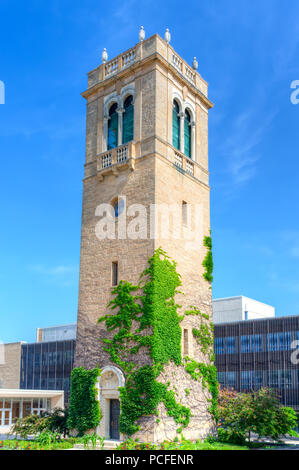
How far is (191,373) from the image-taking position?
2742cm

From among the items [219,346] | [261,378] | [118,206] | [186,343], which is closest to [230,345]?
[219,346]

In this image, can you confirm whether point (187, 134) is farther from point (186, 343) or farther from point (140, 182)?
point (186, 343)

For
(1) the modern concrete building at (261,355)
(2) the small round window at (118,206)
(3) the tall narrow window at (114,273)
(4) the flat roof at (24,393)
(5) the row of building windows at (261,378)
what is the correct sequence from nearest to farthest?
(3) the tall narrow window at (114,273), (2) the small round window at (118,206), (4) the flat roof at (24,393), (5) the row of building windows at (261,378), (1) the modern concrete building at (261,355)

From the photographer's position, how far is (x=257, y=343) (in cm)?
5462

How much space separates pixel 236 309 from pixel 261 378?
46.8ft

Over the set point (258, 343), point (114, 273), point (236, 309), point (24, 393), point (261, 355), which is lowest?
point (24, 393)

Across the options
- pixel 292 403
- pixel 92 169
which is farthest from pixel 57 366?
pixel 92 169

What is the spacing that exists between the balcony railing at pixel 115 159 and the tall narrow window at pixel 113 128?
1.03 meters

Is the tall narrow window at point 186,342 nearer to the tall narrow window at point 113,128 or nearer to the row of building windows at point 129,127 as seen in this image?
the row of building windows at point 129,127

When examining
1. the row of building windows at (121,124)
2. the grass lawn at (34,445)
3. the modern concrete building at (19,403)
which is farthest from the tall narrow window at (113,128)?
the modern concrete building at (19,403)

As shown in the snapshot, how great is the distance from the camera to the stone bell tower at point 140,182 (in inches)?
1082

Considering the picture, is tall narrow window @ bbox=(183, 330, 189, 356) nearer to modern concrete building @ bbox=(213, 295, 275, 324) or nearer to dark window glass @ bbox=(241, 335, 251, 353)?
dark window glass @ bbox=(241, 335, 251, 353)
